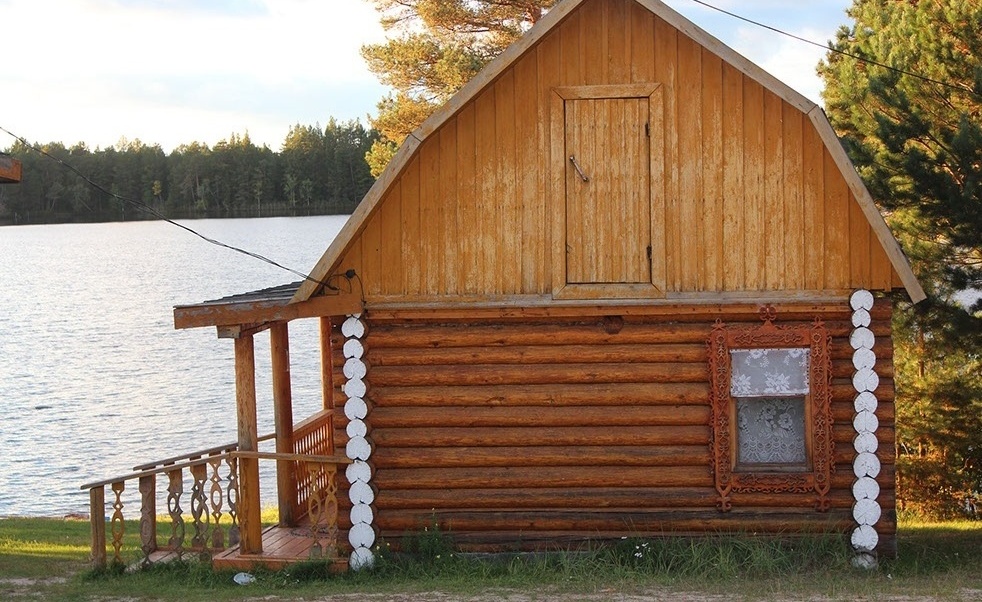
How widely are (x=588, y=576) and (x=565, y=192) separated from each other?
4.00m

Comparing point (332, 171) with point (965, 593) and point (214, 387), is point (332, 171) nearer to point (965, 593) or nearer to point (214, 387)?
point (214, 387)

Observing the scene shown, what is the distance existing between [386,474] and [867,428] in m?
5.14

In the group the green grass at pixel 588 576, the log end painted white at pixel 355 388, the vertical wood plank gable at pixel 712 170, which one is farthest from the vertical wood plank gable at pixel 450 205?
the green grass at pixel 588 576

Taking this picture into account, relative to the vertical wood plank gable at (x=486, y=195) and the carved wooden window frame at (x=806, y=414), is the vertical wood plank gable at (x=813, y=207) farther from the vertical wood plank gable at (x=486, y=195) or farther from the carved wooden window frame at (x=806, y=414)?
the vertical wood plank gable at (x=486, y=195)

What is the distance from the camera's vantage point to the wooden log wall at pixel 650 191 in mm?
12758

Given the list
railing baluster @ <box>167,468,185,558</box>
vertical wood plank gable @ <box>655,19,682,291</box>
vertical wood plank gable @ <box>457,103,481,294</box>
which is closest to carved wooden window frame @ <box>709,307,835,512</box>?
vertical wood plank gable @ <box>655,19,682,291</box>

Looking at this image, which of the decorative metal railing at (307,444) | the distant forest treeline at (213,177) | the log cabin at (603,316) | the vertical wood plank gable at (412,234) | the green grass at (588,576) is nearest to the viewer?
the green grass at (588,576)

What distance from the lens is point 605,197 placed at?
1302cm

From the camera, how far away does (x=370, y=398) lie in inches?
525

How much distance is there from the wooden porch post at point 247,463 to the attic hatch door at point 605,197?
3.65m

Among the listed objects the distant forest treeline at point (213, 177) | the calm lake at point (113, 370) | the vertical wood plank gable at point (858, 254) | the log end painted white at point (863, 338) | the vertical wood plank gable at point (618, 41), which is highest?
the distant forest treeline at point (213, 177)

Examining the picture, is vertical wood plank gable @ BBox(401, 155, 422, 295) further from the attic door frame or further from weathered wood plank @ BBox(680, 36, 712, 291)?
weathered wood plank @ BBox(680, 36, 712, 291)

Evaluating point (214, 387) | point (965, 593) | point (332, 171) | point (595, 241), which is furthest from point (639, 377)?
point (332, 171)

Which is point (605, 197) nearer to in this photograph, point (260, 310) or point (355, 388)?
point (355, 388)
